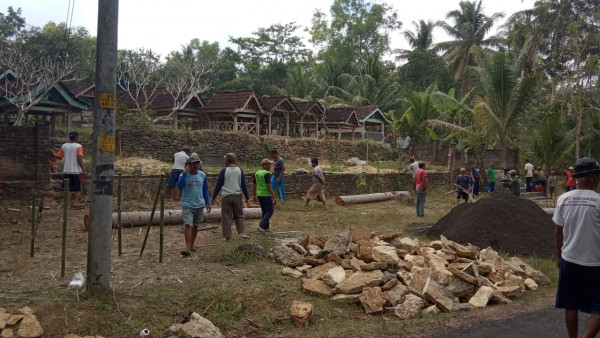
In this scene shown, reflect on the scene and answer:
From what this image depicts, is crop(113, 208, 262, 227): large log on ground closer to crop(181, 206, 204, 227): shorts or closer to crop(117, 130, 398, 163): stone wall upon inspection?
crop(181, 206, 204, 227): shorts

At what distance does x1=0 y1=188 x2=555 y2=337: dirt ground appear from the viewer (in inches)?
213

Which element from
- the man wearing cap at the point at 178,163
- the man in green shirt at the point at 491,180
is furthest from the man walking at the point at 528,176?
the man wearing cap at the point at 178,163

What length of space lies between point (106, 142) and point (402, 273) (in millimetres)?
4356

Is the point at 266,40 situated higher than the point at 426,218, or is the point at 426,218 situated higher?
the point at 266,40

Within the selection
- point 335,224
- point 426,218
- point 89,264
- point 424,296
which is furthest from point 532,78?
point 89,264

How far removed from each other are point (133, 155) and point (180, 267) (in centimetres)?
1631

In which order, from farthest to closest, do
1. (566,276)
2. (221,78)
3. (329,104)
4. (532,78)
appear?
1. (221,78)
2. (329,104)
3. (532,78)
4. (566,276)

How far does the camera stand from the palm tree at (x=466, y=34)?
41969mm

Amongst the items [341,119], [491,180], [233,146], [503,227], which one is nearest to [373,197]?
[491,180]

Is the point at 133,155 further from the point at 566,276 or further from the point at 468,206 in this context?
the point at 566,276

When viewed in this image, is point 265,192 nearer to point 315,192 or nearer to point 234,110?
point 315,192

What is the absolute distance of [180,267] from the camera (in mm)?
7367

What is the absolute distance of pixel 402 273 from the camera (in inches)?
286

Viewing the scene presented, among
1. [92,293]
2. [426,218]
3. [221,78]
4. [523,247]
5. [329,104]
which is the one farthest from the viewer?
[221,78]
